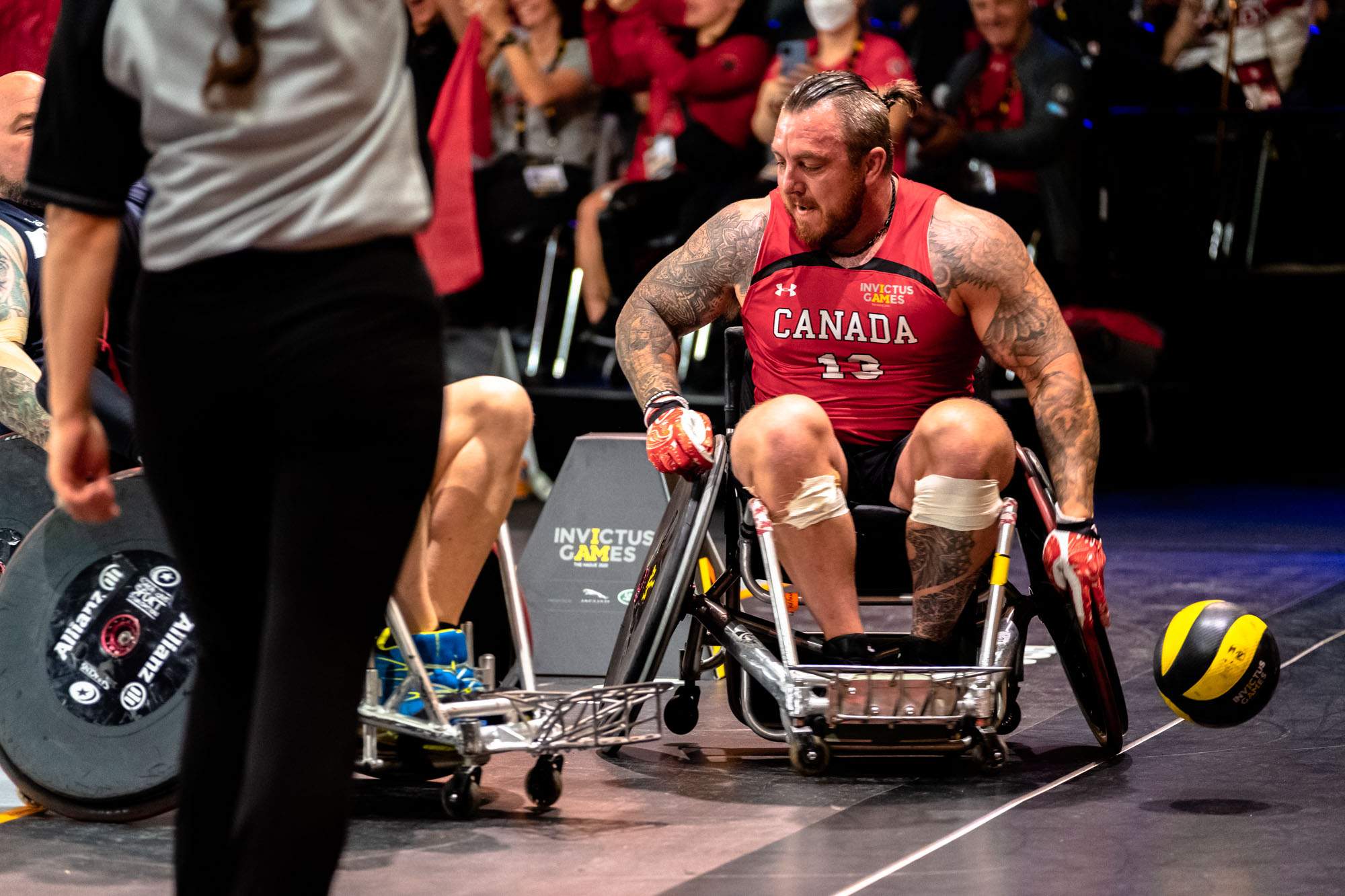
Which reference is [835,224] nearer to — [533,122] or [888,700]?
[888,700]

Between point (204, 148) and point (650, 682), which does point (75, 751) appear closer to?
point (650, 682)

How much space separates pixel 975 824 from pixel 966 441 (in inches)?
27.6

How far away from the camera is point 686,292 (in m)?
3.68

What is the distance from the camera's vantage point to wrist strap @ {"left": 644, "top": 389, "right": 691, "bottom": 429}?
3504mm

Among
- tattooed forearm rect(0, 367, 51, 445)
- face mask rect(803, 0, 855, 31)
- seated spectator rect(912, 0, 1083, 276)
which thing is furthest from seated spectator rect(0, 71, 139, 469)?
seated spectator rect(912, 0, 1083, 276)

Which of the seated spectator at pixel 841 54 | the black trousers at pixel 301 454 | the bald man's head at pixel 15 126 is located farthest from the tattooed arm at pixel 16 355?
the seated spectator at pixel 841 54

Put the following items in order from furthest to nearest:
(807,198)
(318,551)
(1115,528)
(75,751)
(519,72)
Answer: (519,72), (1115,528), (807,198), (75,751), (318,551)

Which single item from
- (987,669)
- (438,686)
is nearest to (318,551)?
(438,686)

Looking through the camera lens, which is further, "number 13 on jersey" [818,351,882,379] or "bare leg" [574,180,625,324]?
"bare leg" [574,180,625,324]

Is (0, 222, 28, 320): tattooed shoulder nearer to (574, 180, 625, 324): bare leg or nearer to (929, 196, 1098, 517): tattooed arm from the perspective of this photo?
(929, 196, 1098, 517): tattooed arm

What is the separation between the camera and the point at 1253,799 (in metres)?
3.16

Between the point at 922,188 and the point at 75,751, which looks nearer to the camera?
the point at 75,751

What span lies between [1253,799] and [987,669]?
1.66ft

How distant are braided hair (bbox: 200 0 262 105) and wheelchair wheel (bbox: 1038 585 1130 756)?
218cm
